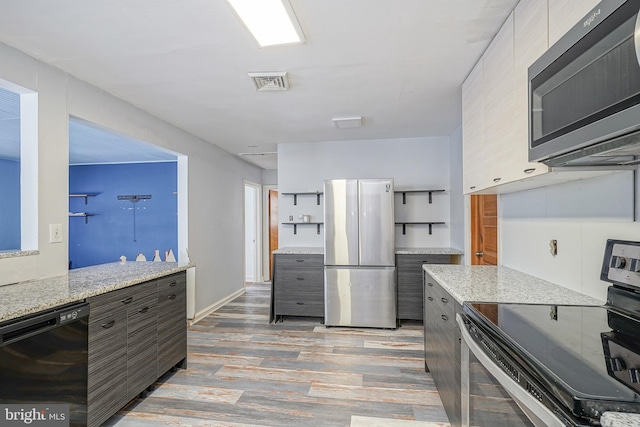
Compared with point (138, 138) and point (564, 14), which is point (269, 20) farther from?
point (138, 138)

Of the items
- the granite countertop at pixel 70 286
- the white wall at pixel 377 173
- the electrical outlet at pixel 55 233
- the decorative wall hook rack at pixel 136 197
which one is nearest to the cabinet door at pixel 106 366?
the granite countertop at pixel 70 286

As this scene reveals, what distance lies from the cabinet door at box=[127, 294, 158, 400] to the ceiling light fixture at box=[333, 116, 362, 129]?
2439 mm

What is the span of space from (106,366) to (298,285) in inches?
92.7

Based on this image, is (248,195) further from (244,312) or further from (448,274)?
(448,274)

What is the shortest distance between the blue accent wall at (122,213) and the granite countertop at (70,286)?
2.87 meters

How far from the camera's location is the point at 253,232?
636 centimetres

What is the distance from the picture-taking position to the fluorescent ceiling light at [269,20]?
1.55m

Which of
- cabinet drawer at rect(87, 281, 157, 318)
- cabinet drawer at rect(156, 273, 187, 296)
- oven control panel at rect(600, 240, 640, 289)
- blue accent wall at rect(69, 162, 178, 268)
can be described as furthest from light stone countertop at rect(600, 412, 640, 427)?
blue accent wall at rect(69, 162, 178, 268)

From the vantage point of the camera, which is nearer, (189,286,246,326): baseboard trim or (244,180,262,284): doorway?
(189,286,246,326): baseboard trim

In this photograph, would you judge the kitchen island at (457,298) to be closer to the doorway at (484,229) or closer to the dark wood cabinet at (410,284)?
the doorway at (484,229)

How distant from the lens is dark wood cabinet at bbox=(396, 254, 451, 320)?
3.74m

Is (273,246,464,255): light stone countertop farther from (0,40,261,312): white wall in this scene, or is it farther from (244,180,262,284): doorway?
(244,180,262,284): doorway

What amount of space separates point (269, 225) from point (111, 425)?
184 inches

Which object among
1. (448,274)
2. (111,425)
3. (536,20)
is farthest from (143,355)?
(536,20)
